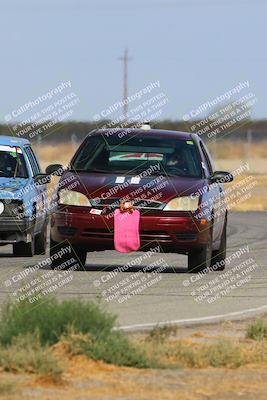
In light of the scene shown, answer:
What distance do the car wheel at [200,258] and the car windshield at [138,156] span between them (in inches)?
40.6

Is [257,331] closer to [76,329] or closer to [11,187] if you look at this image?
[76,329]

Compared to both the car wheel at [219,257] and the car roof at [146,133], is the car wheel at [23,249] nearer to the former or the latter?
the car roof at [146,133]

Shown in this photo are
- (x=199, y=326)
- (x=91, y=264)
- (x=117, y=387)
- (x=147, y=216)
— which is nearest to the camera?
(x=117, y=387)

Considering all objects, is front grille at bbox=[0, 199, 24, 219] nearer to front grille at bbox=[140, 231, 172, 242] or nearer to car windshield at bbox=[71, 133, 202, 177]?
car windshield at bbox=[71, 133, 202, 177]

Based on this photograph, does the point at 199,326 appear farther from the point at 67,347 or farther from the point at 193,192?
the point at 193,192

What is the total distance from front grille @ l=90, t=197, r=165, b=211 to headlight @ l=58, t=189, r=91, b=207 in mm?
99

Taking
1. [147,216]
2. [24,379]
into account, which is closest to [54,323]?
[24,379]

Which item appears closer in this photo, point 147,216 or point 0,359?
point 0,359

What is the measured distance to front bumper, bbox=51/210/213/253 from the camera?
58.1 ft

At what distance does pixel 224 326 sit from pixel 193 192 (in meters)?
5.23

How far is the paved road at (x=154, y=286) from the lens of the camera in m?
13.9

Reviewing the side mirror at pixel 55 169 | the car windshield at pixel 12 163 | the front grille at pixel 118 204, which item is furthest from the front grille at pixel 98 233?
the car windshield at pixel 12 163

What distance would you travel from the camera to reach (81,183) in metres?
17.9

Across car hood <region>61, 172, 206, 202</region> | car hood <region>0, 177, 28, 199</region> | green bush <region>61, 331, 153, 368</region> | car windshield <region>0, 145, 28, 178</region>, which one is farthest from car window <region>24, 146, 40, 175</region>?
green bush <region>61, 331, 153, 368</region>
